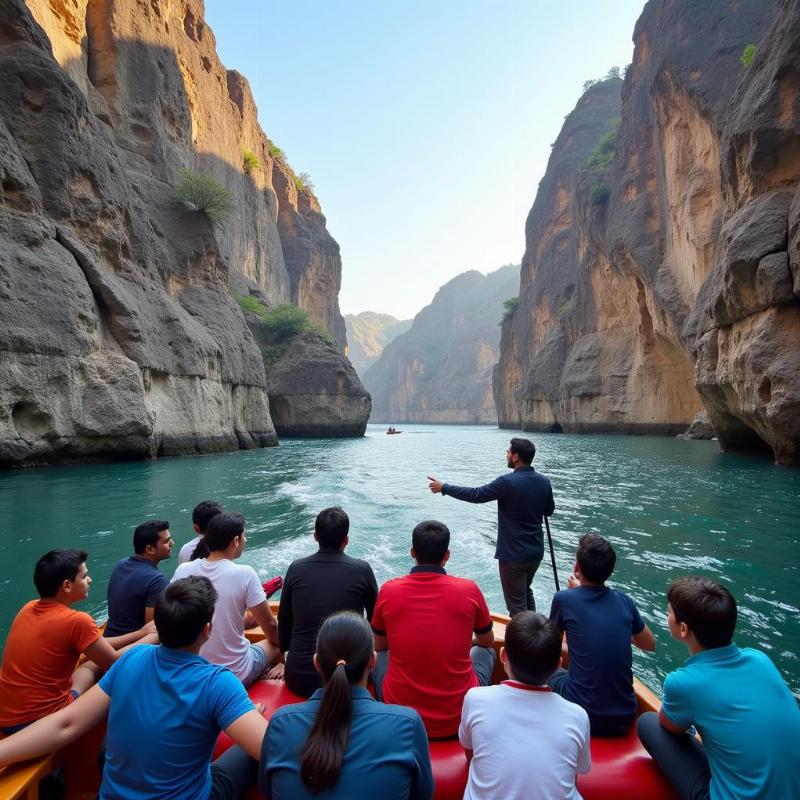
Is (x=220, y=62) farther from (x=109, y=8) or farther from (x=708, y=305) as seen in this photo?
(x=708, y=305)

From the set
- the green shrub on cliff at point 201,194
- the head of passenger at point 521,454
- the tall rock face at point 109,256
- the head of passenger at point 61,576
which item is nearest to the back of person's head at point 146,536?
the head of passenger at point 61,576

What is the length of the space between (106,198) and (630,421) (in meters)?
36.7

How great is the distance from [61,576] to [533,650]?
94.2 inches

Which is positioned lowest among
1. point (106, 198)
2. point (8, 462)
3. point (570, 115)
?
point (8, 462)

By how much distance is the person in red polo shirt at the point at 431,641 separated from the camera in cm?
251

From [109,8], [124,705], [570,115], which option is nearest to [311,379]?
[109,8]

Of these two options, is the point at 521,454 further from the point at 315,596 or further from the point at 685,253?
the point at 685,253

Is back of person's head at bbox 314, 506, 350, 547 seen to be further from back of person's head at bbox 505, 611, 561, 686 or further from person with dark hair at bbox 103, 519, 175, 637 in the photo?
back of person's head at bbox 505, 611, 561, 686

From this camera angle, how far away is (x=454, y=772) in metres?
2.23

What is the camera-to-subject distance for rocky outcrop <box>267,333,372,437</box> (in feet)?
133

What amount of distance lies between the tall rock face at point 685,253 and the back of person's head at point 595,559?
14.8 meters

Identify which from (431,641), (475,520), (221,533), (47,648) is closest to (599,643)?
(431,641)

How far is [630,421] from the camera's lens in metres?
39.5

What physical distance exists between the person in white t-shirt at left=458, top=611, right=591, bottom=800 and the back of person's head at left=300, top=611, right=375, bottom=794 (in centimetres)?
55
